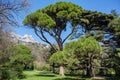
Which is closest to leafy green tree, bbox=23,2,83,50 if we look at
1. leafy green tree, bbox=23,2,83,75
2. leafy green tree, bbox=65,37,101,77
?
leafy green tree, bbox=23,2,83,75

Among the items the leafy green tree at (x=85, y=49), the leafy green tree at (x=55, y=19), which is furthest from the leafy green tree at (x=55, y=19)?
the leafy green tree at (x=85, y=49)

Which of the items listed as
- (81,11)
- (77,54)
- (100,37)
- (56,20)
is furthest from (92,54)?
(56,20)

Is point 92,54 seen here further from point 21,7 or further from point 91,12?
point 21,7

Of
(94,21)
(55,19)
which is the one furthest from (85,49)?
(55,19)

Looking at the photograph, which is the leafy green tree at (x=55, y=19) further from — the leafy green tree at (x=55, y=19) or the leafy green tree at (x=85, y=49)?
the leafy green tree at (x=85, y=49)

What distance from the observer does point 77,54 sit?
18.2 m

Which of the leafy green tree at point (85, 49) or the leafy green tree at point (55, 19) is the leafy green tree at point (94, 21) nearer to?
the leafy green tree at point (55, 19)

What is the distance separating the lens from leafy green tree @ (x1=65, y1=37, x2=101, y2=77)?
17234mm

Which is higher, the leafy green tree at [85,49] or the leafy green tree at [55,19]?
the leafy green tree at [55,19]

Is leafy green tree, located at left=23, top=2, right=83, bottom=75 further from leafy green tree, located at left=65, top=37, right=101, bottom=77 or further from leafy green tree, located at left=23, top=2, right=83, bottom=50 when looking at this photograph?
leafy green tree, located at left=65, top=37, right=101, bottom=77

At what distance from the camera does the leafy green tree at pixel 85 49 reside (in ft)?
56.5

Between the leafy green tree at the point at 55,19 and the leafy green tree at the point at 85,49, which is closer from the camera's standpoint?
the leafy green tree at the point at 85,49

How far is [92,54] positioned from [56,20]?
35.4 ft

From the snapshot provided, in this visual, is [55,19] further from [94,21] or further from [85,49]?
[85,49]
